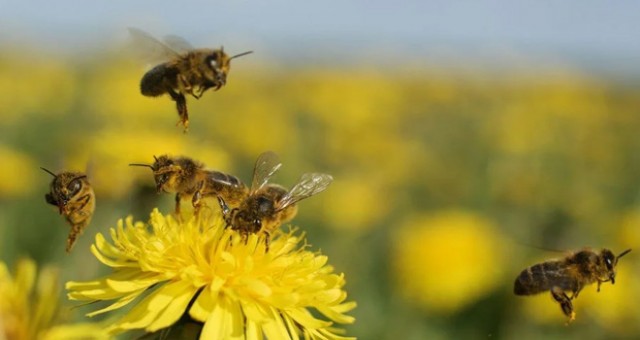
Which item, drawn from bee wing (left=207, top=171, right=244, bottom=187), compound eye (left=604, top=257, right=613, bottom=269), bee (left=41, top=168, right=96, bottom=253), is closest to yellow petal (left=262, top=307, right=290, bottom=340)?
bee wing (left=207, top=171, right=244, bottom=187)

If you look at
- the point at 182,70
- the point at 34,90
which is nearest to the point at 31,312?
the point at 182,70

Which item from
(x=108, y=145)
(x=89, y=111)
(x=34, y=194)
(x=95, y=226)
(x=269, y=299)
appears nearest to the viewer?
(x=269, y=299)

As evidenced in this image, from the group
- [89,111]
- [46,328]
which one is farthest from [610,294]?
[89,111]

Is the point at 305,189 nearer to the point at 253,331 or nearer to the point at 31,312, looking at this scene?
the point at 253,331

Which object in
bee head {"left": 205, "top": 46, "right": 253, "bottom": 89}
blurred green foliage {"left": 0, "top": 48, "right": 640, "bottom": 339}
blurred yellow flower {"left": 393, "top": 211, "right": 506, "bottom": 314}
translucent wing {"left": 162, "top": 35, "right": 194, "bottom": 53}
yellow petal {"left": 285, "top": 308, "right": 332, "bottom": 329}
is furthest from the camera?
blurred yellow flower {"left": 393, "top": 211, "right": 506, "bottom": 314}

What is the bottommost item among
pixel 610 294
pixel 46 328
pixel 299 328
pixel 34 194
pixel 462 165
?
pixel 46 328

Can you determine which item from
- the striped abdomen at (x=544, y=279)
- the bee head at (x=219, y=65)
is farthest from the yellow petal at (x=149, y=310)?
the striped abdomen at (x=544, y=279)

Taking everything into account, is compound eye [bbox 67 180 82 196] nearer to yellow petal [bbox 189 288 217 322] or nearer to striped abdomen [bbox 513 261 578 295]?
yellow petal [bbox 189 288 217 322]

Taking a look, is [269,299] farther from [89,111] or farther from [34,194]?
[89,111]
